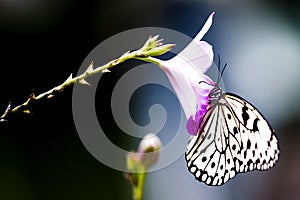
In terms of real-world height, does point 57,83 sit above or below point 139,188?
above

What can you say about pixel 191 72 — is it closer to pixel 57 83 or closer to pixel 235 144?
pixel 235 144

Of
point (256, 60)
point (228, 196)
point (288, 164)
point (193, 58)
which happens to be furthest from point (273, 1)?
point (193, 58)

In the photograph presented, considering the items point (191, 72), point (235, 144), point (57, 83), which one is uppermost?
point (57, 83)

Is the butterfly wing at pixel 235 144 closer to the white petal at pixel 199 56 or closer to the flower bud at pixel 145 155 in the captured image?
the white petal at pixel 199 56

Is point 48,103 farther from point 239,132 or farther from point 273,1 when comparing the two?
point 239,132

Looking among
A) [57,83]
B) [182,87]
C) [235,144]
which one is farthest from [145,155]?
[57,83]

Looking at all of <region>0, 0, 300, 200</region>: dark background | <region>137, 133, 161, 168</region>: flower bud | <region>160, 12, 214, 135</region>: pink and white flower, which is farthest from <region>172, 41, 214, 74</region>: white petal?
<region>0, 0, 300, 200</region>: dark background

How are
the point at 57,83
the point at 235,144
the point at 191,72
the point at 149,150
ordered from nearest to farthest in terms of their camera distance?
the point at 149,150
the point at 191,72
the point at 235,144
the point at 57,83

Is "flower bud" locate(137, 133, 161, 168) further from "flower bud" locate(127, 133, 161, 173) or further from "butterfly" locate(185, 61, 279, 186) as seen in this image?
"butterfly" locate(185, 61, 279, 186)
